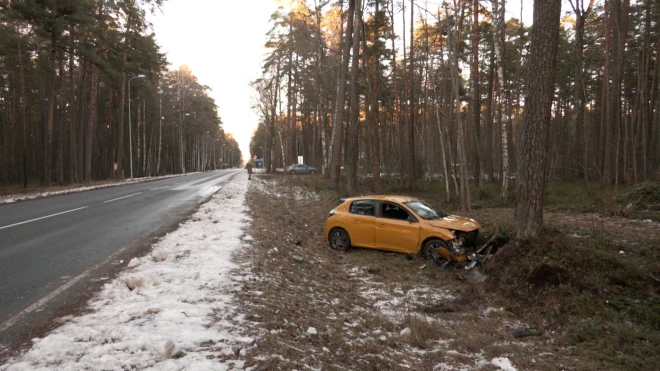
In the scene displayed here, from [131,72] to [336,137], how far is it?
23.1m

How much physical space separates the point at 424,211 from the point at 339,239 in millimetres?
2433

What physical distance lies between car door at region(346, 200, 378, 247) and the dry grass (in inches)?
26.4

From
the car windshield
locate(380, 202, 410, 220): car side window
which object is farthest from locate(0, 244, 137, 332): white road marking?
the car windshield

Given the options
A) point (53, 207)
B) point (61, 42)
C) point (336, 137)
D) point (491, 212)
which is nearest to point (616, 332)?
point (491, 212)

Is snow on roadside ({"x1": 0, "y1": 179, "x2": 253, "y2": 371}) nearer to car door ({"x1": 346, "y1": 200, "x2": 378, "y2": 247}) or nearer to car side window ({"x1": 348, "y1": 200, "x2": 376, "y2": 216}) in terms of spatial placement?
car door ({"x1": 346, "y1": 200, "x2": 378, "y2": 247})

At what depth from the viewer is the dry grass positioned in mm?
→ 4145

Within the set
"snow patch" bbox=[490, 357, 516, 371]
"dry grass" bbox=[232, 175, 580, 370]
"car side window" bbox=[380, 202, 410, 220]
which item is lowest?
"snow patch" bbox=[490, 357, 516, 371]

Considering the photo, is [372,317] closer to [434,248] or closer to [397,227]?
[434,248]

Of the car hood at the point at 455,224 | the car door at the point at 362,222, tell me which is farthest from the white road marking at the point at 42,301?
the car hood at the point at 455,224

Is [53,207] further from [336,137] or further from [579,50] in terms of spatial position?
[579,50]

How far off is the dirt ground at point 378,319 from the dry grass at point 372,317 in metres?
0.01

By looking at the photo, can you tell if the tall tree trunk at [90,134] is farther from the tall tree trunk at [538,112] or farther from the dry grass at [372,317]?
the tall tree trunk at [538,112]

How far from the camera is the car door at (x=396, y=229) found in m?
9.20

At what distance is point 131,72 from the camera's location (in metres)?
33.2
